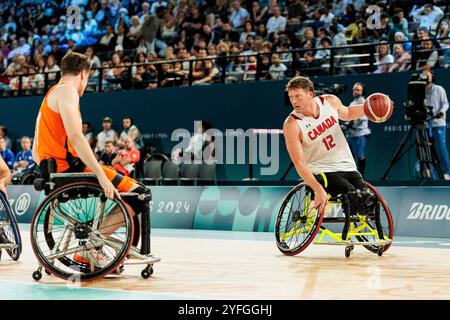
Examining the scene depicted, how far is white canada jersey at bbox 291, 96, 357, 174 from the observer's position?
8047 millimetres

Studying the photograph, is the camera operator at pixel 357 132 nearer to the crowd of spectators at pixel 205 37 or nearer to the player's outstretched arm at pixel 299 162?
the crowd of spectators at pixel 205 37

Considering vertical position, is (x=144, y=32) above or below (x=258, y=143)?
above

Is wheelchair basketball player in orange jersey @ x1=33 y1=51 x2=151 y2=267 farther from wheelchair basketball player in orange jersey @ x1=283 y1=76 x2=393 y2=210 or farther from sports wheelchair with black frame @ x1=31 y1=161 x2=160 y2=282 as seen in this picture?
wheelchair basketball player in orange jersey @ x1=283 y1=76 x2=393 y2=210

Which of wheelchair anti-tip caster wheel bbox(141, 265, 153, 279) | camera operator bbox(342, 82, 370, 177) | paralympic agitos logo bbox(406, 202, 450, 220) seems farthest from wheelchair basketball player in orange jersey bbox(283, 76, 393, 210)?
camera operator bbox(342, 82, 370, 177)

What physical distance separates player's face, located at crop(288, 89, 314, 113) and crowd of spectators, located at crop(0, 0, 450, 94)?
238 inches

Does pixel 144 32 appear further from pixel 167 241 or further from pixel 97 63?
pixel 167 241

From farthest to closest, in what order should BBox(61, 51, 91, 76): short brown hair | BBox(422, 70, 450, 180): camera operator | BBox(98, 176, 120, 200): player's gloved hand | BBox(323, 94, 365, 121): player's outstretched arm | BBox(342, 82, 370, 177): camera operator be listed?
BBox(342, 82, 370, 177): camera operator → BBox(422, 70, 450, 180): camera operator → BBox(323, 94, 365, 121): player's outstretched arm → BBox(61, 51, 91, 76): short brown hair → BBox(98, 176, 120, 200): player's gloved hand

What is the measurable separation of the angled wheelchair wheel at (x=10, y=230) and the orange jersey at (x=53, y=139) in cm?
139

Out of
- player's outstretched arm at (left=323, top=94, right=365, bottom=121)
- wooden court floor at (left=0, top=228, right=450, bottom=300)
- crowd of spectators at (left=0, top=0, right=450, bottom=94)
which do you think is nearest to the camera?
wooden court floor at (left=0, top=228, right=450, bottom=300)

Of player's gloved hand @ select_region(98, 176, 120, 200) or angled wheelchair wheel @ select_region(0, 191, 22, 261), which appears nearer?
player's gloved hand @ select_region(98, 176, 120, 200)

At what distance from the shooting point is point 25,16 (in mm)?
23391

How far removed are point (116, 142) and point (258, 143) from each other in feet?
10.5

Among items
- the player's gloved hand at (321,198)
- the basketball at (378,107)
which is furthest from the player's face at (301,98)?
the player's gloved hand at (321,198)
